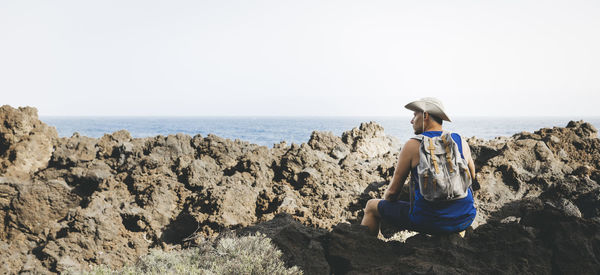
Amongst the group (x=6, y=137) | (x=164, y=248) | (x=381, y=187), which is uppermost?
(x=6, y=137)

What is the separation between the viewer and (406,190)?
639 cm

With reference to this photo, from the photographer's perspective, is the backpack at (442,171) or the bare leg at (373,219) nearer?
the backpack at (442,171)

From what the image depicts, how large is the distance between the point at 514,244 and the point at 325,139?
10.3 m

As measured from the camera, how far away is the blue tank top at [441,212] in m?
3.72

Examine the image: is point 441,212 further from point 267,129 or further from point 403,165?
point 267,129

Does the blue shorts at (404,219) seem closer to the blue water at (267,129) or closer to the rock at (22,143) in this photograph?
the rock at (22,143)

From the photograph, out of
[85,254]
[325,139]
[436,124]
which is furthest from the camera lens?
[325,139]

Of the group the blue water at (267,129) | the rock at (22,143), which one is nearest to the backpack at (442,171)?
the rock at (22,143)

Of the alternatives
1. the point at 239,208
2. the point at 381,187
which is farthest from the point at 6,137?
the point at 381,187

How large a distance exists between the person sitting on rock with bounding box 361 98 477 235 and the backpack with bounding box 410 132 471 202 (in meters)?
0.01

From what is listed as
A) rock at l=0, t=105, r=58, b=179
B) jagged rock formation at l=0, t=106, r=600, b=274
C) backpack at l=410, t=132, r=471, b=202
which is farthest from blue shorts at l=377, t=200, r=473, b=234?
rock at l=0, t=105, r=58, b=179

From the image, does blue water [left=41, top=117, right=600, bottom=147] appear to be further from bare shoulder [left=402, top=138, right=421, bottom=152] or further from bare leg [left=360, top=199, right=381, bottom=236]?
bare shoulder [left=402, top=138, right=421, bottom=152]

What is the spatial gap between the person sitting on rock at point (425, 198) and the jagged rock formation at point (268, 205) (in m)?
0.19

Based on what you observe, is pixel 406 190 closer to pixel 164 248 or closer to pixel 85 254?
pixel 164 248
